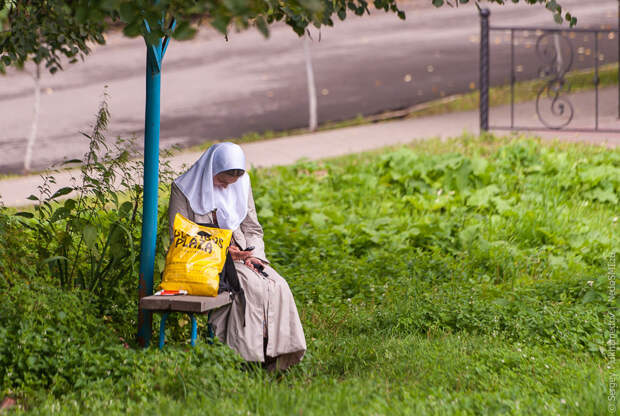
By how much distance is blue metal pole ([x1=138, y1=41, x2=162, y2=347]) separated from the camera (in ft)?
14.3

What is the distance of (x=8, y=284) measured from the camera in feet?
14.5

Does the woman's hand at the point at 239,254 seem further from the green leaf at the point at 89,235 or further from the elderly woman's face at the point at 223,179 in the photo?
the green leaf at the point at 89,235

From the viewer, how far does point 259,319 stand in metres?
4.38

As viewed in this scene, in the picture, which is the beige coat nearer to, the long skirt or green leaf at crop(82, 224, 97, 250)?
the long skirt

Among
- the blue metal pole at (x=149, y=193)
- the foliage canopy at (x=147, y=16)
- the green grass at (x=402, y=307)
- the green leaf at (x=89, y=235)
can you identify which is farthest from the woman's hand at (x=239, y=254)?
the foliage canopy at (x=147, y=16)

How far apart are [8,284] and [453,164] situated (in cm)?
480

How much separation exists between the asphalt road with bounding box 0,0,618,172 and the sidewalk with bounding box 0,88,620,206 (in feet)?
3.18

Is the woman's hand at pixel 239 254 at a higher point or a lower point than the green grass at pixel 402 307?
higher

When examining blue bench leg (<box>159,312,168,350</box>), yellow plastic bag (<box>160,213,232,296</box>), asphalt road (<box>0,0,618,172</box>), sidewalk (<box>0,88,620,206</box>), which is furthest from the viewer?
asphalt road (<box>0,0,618,172</box>)

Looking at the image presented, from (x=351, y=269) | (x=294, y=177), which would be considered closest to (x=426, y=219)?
(x=351, y=269)

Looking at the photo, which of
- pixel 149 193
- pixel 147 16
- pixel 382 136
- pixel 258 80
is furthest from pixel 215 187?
pixel 258 80

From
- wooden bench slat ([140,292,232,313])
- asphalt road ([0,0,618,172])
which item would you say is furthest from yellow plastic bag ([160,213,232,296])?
asphalt road ([0,0,618,172])

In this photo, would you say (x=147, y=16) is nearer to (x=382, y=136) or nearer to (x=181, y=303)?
(x=181, y=303)

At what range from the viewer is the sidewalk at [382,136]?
9203 millimetres
